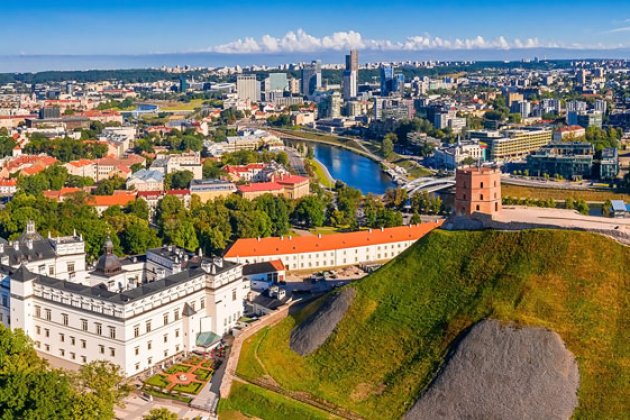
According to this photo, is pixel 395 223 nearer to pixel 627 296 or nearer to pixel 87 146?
pixel 627 296

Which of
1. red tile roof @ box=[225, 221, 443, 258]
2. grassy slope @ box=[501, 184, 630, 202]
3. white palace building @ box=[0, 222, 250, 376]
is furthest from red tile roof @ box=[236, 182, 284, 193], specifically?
white palace building @ box=[0, 222, 250, 376]

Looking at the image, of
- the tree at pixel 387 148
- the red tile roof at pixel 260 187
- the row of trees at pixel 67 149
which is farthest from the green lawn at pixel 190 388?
the tree at pixel 387 148

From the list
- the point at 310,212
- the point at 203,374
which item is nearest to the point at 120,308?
the point at 203,374

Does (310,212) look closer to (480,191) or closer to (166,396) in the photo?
(480,191)

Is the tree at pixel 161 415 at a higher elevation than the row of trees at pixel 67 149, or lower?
lower

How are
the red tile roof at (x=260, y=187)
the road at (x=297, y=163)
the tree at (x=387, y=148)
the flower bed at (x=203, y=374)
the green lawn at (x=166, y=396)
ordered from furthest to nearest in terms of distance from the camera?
the tree at (x=387, y=148), the road at (x=297, y=163), the red tile roof at (x=260, y=187), the flower bed at (x=203, y=374), the green lawn at (x=166, y=396)

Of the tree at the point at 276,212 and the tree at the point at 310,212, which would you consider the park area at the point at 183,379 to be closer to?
the tree at the point at 276,212

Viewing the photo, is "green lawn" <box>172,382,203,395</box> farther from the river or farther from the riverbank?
the riverbank
